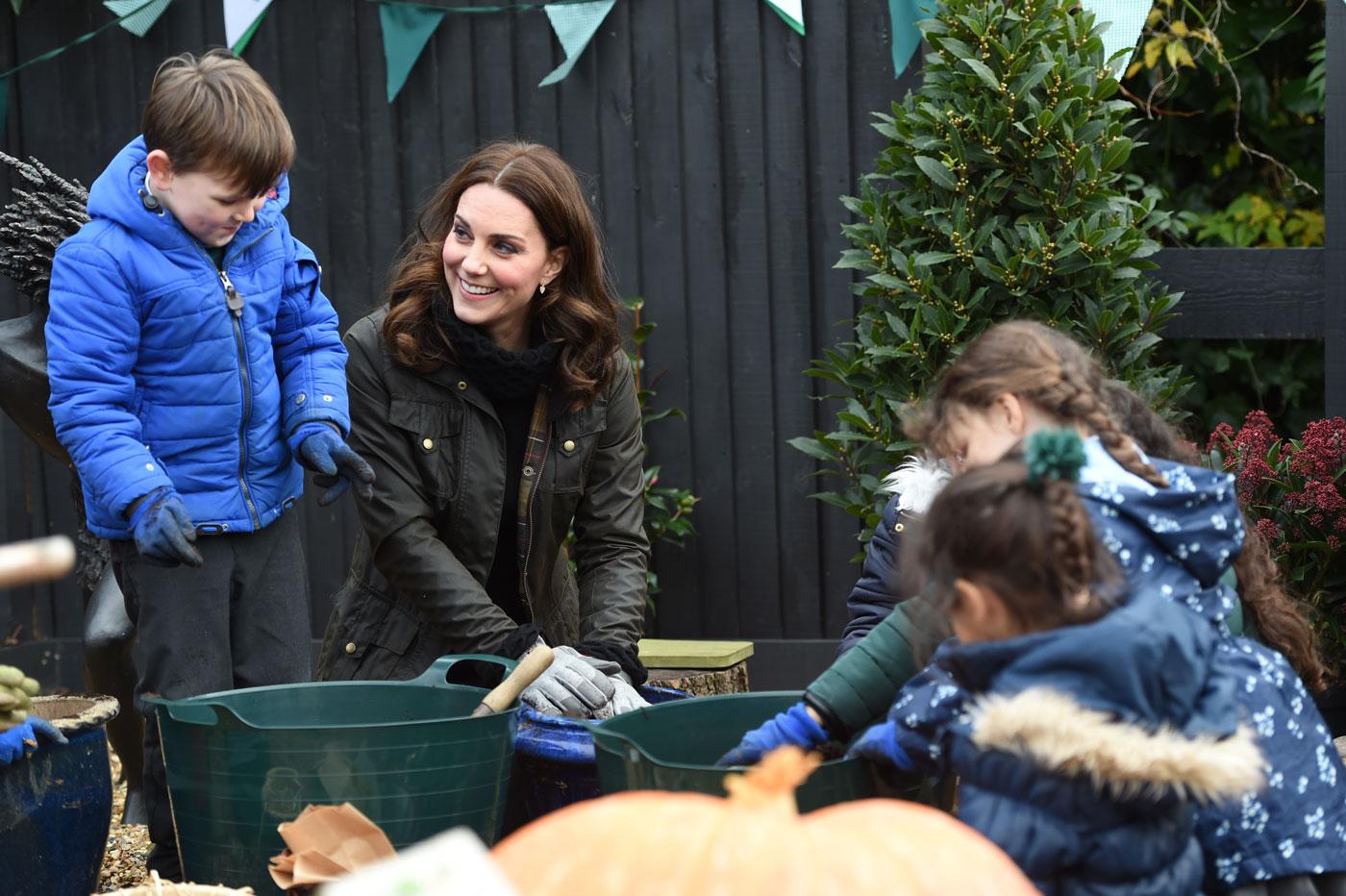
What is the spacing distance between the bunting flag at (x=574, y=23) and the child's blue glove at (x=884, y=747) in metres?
3.37

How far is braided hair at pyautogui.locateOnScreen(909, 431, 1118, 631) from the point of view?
1.82 metres

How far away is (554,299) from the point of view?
10.8 ft

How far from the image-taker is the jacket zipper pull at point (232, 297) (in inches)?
117

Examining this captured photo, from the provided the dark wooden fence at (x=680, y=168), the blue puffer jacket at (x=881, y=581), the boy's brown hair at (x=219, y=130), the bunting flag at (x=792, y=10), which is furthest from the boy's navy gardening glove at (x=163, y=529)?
the bunting flag at (x=792, y=10)

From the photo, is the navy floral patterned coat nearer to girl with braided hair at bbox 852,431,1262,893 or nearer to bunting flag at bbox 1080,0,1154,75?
girl with braided hair at bbox 852,431,1262,893

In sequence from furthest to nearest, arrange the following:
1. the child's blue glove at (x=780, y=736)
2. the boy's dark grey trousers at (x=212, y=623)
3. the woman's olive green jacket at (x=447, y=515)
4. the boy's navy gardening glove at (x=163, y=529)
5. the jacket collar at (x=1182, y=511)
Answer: the woman's olive green jacket at (x=447, y=515) → the boy's dark grey trousers at (x=212, y=623) → the boy's navy gardening glove at (x=163, y=529) → the child's blue glove at (x=780, y=736) → the jacket collar at (x=1182, y=511)

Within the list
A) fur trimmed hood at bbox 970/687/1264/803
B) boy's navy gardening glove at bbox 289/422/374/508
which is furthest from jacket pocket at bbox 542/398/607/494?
fur trimmed hood at bbox 970/687/1264/803

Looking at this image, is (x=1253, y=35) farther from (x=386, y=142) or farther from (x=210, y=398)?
(x=210, y=398)

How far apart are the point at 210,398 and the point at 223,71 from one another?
0.60m

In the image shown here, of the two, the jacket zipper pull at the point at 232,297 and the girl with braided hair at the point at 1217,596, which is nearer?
the girl with braided hair at the point at 1217,596

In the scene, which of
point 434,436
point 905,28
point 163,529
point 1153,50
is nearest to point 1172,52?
point 1153,50

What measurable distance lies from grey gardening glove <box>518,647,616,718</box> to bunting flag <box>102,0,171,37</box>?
3545mm

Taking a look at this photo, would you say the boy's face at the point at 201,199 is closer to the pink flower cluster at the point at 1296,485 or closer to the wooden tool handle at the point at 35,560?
the wooden tool handle at the point at 35,560

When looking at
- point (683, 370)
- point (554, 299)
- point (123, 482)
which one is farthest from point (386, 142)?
point (123, 482)
